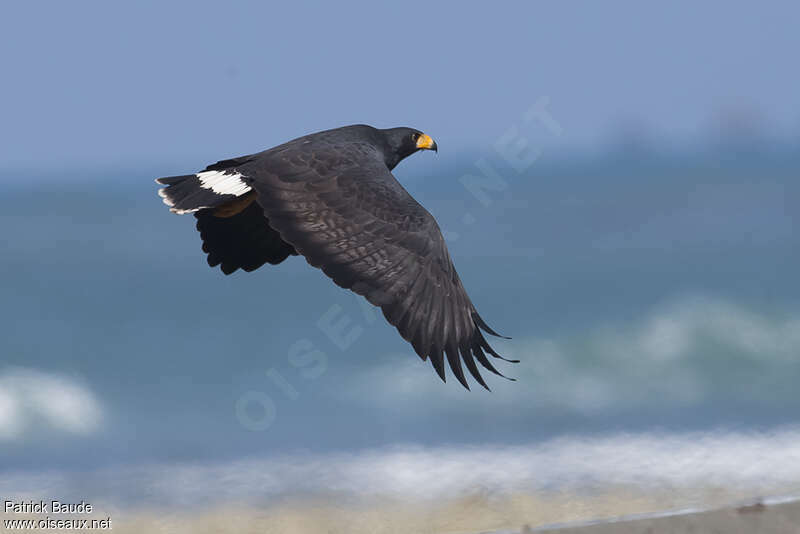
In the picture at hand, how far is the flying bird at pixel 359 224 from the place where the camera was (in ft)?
30.7

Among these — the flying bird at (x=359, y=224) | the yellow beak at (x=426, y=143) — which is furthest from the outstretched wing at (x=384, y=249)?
the yellow beak at (x=426, y=143)

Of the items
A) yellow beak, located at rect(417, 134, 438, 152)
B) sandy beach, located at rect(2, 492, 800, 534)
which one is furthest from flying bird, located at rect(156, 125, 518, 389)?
sandy beach, located at rect(2, 492, 800, 534)

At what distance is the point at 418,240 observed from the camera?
9.59 metres

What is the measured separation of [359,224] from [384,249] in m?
0.32

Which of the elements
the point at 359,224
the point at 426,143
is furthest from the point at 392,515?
the point at 359,224

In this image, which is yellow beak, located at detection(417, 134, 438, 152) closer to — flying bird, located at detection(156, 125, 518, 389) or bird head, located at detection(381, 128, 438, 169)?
bird head, located at detection(381, 128, 438, 169)

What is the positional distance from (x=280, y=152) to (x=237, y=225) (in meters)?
1.05

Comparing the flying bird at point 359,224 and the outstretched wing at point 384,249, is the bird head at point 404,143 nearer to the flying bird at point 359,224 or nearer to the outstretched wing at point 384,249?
the flying bird at point 359,224

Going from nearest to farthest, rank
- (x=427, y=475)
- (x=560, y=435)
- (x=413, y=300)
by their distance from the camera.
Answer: (x=413, y=300) < (x=427, y=475) < (x=560, y=435)

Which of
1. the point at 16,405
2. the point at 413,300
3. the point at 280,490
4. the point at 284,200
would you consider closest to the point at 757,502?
the point at 413,300

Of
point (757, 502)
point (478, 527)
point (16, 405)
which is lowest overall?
point (757, 502)

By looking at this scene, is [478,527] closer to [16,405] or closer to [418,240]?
[418,240]

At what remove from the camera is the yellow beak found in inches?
484

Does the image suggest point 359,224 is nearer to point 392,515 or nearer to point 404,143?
point 404,143
